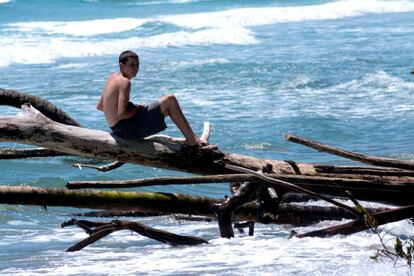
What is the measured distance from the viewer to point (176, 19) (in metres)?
41.2

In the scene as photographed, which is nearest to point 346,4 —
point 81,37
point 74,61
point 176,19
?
point 176,19

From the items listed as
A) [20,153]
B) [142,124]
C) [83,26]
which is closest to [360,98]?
[142,124]

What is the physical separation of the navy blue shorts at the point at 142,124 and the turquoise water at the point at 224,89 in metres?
1.40

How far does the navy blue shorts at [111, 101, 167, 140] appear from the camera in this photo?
695 centimetres

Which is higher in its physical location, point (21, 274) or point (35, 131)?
point (35, 131)

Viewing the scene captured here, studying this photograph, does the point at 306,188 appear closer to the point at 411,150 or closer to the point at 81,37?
the point at 411,150

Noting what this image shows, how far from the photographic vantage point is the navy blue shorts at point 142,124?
274 inches

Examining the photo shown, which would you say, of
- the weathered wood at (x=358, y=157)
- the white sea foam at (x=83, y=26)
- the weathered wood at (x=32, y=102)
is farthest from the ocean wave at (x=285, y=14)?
the weathered wood at (x=32, y=102)

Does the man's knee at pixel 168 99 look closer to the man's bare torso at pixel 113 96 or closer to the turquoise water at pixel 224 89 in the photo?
the man's bare torso at pixel 113 96

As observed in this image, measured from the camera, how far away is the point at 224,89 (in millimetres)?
21297

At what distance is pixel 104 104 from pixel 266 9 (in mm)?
37745

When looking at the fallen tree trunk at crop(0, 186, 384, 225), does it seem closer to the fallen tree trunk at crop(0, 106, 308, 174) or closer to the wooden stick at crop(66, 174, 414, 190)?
the wooden stick at crop(66, 174, 414, 190)

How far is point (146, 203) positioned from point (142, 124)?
1.95 feet

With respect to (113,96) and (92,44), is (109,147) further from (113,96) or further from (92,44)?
(92,44)
